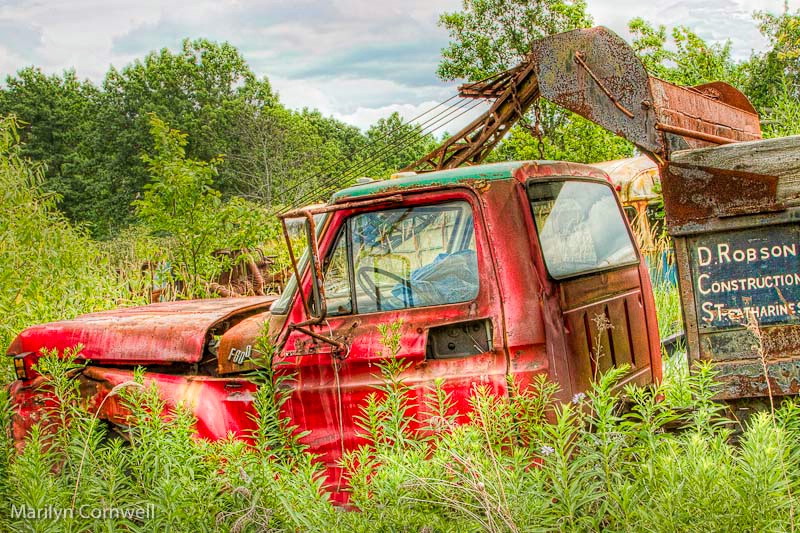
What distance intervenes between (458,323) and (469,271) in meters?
0.26

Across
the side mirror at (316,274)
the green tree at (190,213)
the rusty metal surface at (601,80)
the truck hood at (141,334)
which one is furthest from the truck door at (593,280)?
the green tree at (190,213)

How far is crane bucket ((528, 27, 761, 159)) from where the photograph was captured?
3.26 m

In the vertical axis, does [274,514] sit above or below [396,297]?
below

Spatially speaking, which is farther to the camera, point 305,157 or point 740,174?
point 305,157

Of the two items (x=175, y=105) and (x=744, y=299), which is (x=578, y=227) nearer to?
(x=744, y=299)

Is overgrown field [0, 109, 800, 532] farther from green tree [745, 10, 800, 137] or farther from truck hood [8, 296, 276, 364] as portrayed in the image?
green tree [745, 10, 800, 137]

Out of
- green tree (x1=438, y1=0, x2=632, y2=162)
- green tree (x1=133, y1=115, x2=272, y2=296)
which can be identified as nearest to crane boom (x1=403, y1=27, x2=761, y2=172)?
green tree (x1=133, y1=115, x2=272, y2=296)

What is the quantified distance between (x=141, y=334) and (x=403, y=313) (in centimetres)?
191

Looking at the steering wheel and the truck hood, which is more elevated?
the steering wheel

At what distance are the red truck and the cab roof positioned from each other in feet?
0.04

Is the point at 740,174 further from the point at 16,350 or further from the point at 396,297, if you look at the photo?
the point at 16,350

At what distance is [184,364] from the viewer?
4500 millimetres

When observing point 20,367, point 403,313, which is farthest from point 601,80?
point 20,367

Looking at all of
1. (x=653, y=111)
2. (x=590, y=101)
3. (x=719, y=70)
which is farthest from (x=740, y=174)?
(x=719, y=70)
